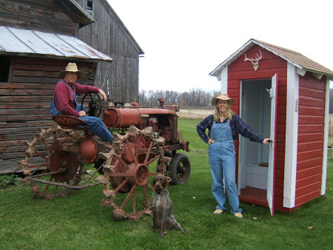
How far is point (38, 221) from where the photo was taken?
16.5ft

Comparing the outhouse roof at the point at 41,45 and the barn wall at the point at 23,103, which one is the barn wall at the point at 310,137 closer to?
the outhouse roof at the point at 41,45

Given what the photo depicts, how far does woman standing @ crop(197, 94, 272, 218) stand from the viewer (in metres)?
5.32

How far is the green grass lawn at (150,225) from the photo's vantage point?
427 cm

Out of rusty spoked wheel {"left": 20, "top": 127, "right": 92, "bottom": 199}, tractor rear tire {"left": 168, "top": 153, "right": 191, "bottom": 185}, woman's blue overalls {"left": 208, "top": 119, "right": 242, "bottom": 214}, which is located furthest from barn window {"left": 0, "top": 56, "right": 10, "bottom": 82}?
woman's blue overalls {"left": 208, "top": 119, "right": 242, "bottom": 214}

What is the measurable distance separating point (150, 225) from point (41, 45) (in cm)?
555

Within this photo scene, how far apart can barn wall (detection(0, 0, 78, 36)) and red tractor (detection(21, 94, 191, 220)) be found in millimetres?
4361

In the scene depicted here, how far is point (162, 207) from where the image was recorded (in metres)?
4.45

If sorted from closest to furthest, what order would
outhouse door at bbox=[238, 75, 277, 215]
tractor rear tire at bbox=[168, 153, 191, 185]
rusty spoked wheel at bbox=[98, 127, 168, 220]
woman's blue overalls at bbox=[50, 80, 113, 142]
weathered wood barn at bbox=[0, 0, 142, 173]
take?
rusty spoked wheel at bbox=[98, 127, 168, 220]
woman's blue overalls at bbox=[50, 80, 113, 142]
outhouse door at bbox=[238, 75, 277, 215]
tractor rear tire at bbox=[168, 153, 191, 185]
weathered wood barn at bbox=[0, 0, 142, 173]

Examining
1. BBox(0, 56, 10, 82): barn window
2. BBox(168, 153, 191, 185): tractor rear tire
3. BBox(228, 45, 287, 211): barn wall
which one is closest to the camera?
BBox(228, 45, 287, 211): barn wall

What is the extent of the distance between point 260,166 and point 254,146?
0.80m

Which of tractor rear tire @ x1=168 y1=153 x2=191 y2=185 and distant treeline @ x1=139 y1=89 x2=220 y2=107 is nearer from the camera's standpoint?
tractor rear tire @ x1=168 y1=153 x2=191 y2=185

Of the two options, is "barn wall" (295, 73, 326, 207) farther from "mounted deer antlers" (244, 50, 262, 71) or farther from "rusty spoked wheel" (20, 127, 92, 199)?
"rusty spoked wheel" (20, 127, 92, 199)

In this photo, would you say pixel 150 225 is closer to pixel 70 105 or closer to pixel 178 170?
pixel 70 105

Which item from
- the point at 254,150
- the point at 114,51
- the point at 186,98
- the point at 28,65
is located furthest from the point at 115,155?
the point at 186,98
